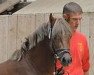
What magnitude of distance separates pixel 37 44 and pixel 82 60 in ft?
2.43

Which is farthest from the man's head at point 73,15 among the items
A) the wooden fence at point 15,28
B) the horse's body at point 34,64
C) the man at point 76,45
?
the wooden fence at point 15,28

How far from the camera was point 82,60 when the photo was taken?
4.44 meters

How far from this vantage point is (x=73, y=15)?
13.6 ft

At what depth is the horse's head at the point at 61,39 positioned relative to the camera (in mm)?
3632

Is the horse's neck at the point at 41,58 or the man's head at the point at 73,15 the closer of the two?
the horse's neck at the point at 41,58

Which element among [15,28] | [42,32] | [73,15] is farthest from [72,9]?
[15,28]

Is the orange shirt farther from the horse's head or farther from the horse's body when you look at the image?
the horse's head

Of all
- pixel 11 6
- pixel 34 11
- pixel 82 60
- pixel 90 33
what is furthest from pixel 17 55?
pixel 11 6

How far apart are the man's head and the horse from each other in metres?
0.24

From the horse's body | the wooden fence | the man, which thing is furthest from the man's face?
the wooden fence

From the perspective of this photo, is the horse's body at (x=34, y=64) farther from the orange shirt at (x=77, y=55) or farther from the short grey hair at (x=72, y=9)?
the short grey hair at (x=72, y=9)

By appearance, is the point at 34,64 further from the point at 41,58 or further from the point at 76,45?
the point at 76,45

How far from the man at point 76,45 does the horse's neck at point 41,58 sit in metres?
0.20

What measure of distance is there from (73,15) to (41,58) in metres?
0.56
